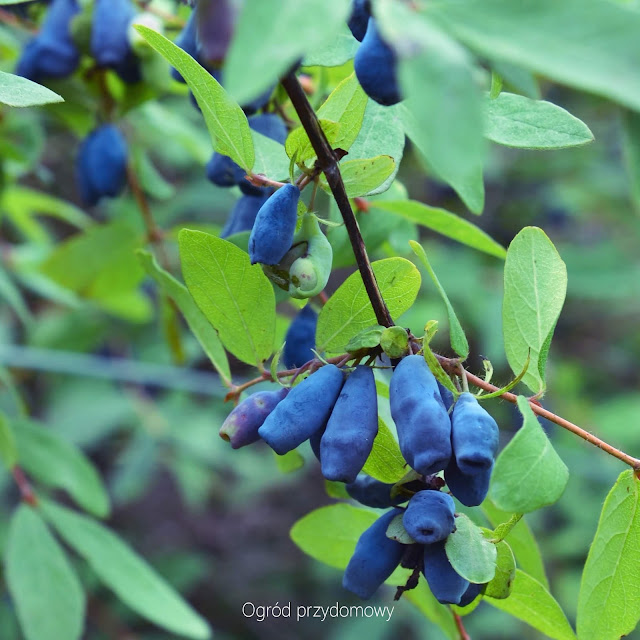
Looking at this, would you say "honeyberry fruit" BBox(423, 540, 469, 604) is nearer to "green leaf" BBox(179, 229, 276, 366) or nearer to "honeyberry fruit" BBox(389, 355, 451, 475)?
"honeyberry fruit" BBox(389, 355, 451, 475)

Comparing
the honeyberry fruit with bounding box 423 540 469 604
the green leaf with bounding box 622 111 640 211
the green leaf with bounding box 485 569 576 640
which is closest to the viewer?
the green leaf with bounding box 622 111 640 211

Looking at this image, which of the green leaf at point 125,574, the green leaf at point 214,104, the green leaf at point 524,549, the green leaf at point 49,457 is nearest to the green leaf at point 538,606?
the green leaf at point 524,549

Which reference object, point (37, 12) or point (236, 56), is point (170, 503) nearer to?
point (37, 12)

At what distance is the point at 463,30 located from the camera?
0.31 metres

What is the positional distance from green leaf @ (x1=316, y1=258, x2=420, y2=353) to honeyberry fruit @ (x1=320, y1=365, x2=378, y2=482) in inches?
3.3

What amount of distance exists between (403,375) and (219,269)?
6.5 inches

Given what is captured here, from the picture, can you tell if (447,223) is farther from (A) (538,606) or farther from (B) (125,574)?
(B) (125,574)

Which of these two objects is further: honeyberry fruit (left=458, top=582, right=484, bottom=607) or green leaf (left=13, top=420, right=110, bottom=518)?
green leaf (left=13, top=420, right=110, bottom=518)

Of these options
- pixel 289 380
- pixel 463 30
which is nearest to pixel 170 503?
pixel 289 380

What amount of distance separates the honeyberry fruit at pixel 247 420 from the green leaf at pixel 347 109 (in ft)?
0.56

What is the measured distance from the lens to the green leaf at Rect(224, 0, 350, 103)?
10.6 inches

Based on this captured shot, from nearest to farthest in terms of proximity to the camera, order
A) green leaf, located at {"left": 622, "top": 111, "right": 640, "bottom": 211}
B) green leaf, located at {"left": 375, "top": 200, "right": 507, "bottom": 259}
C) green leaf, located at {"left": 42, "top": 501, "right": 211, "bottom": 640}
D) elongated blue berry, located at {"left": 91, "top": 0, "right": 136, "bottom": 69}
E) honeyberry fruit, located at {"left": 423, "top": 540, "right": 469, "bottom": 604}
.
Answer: green leaf, located at {"left": 622, "top": 111, "right": 640, "bottom": 211}
honeyberry fruit, located at {"left": 423, "top": 540, "right": 469, "bottom": 604}
green leaf, located at {"left": 375, "top": 200, "right": 507, "bottom": 259}
elongated blue berry, located at {"left": 91, "top": 0, "right": 136, "bottom": 69}
green leaf, located at {"left": 42, "top": 501, "right": 211, "bottom": 640}

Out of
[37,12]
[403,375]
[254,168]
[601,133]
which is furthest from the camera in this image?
[601,133]

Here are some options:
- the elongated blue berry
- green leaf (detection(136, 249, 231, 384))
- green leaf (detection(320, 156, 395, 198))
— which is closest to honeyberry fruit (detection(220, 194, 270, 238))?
green leaf (detection(136, 249, 231, 384))
